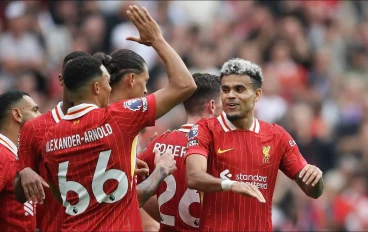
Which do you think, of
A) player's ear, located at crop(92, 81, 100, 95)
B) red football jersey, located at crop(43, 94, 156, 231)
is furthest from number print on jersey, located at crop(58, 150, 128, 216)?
player's ear, located at crop(92, 81, 100, 95)

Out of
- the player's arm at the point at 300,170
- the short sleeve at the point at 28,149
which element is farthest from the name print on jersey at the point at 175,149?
the short sleeve at the point at 28,149

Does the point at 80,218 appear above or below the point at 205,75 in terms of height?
below

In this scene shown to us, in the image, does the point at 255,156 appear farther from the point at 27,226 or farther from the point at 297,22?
the point at 297,22

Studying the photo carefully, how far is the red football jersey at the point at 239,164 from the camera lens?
8.50 m

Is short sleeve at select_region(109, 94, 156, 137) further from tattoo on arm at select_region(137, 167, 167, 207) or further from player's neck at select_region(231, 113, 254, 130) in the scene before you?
player's neck at select_region(231, 113, 254, 130)

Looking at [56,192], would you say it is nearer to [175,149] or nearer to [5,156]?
[5,156]

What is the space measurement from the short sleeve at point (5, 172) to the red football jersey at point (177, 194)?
3.97ft

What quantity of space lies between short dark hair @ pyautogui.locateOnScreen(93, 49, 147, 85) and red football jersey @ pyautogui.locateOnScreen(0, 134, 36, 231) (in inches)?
46.4

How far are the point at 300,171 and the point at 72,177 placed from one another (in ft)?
6.33

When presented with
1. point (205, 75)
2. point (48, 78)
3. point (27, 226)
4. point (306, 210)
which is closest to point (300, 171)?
point (205, 75)

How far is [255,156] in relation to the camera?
8602mm

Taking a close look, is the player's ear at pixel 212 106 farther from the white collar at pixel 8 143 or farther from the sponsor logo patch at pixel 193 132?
the white collar at pixel 8 143

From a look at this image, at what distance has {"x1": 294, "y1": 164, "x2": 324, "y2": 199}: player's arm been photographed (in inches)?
332

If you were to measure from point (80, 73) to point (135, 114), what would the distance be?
564 millimetres
